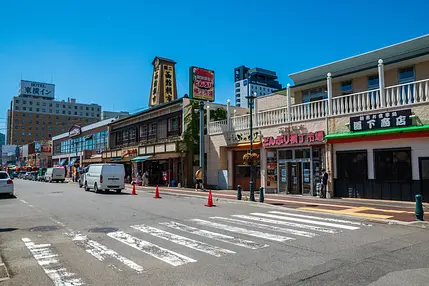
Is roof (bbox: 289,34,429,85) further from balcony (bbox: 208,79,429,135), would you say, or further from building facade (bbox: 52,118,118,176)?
building facade (bbox: 52,118,118,176)

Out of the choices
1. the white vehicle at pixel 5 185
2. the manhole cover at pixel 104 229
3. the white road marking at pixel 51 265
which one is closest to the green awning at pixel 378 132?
the manhole cover at pixel 104 229

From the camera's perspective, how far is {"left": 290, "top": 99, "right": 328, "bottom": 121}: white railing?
802 inches

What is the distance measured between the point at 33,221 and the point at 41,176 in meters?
48.3

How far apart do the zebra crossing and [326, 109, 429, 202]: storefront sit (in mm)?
6784

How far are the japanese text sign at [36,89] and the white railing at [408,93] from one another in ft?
496

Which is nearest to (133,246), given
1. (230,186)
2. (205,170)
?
(230,186)

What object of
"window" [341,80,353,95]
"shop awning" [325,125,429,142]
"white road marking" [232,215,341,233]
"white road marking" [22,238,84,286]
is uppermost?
"window" [341,80,353,95]

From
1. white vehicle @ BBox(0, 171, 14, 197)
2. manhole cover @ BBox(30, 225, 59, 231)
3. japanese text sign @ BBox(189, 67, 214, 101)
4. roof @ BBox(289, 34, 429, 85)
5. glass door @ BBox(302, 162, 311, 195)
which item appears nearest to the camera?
manhole cover @ BBox(30, 225, 59, 231)

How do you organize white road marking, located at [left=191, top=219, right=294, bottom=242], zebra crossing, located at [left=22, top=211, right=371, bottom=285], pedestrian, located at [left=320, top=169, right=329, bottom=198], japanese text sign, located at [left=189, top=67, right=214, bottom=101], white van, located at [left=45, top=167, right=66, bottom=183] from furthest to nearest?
white van, located at [left=45, top=167, right=66, bottom=183], japanese text sign, located at [left=189, top=67, right=214, bottom=101], pedestrian, located at [left=320, top=169, right=329, bottom=198], white road marking, located at [left=191, top=219, right=294, bottom=242], zebra crossing, located at [left=22, top=211, right=371, bottom=285]

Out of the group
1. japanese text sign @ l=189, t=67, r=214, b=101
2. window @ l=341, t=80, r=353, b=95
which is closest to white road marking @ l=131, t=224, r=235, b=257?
window @ l=341, t=80, r=353, b=95

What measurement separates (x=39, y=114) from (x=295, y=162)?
459ft

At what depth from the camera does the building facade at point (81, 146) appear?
2006 inches

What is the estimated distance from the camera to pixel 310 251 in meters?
7.36

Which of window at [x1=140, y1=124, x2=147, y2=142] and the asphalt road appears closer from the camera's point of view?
the asphalt road
